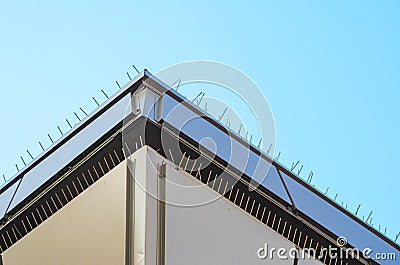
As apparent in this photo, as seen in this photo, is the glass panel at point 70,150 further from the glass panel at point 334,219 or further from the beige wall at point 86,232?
the glass panel at point 334,219

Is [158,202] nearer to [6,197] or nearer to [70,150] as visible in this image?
[70,150]

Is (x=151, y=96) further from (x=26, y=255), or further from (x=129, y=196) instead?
(x=26, y=255)

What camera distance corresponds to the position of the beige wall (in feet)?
4.70

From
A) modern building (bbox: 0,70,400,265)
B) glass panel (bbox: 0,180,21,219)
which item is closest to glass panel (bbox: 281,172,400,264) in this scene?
modern building (bbox: 0,70,400,265)

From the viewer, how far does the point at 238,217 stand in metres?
1.49

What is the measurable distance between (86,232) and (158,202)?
0.19 m

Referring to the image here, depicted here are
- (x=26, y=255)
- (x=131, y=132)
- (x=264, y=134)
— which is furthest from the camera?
(x=26, y=255)

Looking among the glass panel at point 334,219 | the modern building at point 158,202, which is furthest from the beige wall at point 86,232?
the glass panel at point 334,219

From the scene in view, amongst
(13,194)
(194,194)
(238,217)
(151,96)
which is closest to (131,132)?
(151,96)

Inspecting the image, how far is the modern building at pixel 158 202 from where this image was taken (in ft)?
4.62

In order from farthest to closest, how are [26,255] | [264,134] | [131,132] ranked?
[26,255], [264,134], [131,132]

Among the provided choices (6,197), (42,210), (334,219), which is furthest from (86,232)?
(334,219)

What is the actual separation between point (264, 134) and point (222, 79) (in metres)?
0.15

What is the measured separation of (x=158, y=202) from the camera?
4.66ft
